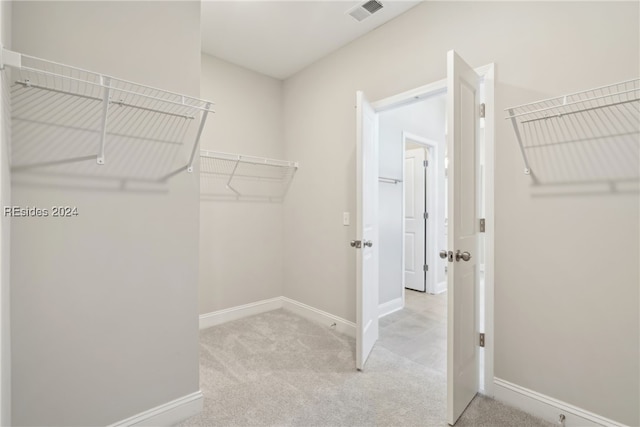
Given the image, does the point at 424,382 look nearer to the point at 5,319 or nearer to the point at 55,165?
the point at 5,319

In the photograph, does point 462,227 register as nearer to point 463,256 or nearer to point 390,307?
point 463,256

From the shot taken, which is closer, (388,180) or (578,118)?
(578,118)

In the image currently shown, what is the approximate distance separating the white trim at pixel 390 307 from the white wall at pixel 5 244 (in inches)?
118

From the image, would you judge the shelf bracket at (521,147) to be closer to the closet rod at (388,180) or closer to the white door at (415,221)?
the closet rod at (388,180)

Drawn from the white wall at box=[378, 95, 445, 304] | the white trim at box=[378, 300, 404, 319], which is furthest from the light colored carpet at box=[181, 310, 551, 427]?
the white wall at box=[378, 95, 445, 304]

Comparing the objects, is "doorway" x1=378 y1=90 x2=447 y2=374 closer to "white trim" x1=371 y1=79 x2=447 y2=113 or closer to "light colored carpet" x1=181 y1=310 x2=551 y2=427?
"white trim" x1=371 y1=79 x2=447 y2=113

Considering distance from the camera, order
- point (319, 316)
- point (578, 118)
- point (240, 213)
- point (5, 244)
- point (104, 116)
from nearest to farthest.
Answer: point (5, 244) < point (104, 116) < point (578, 118) < point (319, 316) < point (240, 213)

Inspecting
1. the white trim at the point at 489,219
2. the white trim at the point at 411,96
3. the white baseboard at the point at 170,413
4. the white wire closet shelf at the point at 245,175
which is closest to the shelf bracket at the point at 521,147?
the white trim at the point at 489,219

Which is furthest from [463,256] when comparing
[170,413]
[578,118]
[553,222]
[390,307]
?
[390,307]

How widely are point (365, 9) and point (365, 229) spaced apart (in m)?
1.78

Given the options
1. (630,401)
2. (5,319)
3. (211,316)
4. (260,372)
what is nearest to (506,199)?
(630,401)

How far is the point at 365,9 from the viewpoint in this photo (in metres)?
2.43

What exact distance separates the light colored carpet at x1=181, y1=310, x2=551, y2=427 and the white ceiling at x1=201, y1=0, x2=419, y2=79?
2.84 metres

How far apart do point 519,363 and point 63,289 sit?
2.53 meters
